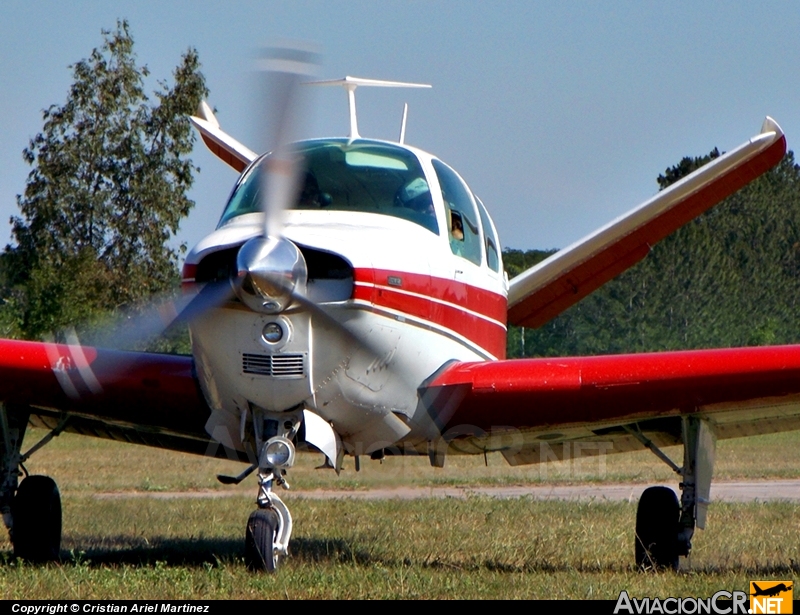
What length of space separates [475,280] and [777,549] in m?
3.37

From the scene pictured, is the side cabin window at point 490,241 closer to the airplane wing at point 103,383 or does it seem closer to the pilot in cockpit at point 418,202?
the pilot in cockpit at point 418,202

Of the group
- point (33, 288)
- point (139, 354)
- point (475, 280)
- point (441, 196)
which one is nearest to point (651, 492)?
point (475, 280)

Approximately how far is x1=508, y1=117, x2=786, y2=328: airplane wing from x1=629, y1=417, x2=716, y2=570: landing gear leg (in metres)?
2.73

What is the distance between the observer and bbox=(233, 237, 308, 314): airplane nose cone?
18.6ft

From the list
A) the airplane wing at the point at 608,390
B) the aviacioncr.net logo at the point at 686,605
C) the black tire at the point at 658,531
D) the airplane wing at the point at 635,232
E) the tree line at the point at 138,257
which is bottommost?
the aviacioncr.net logo at the point at 686,605

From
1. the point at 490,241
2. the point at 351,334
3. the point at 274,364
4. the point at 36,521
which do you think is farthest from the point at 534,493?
the point at 274,364

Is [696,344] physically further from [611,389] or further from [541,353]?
[611,389]

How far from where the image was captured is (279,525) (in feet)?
21.5

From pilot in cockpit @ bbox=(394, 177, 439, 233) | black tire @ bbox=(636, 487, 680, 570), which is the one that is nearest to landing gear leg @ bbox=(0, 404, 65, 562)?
pilot in cockpit @ bbox=(394, 177, 439, 233)

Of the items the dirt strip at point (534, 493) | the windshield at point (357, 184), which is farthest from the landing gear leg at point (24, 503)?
the dirt strip at point (534, 493)

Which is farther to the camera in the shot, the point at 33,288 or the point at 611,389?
the point at 33,288

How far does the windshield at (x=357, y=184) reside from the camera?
6.71 m

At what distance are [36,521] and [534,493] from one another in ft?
25.2

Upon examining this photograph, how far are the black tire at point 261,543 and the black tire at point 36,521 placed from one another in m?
2.22
